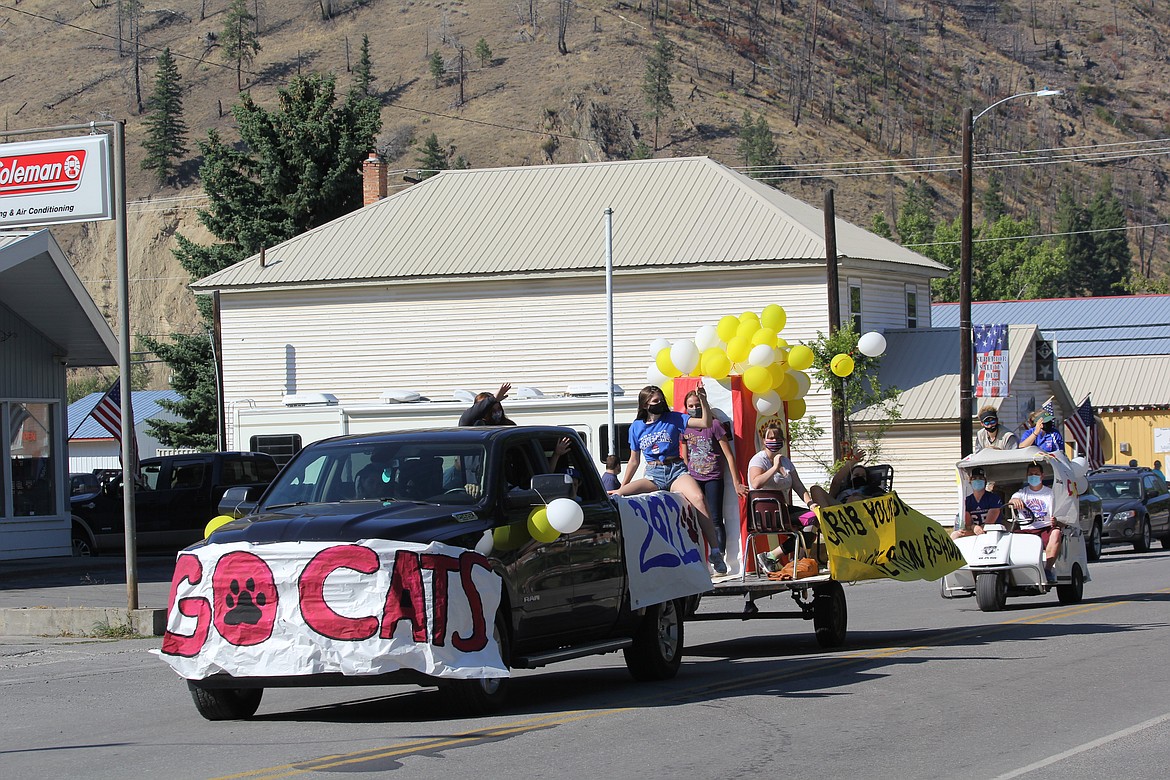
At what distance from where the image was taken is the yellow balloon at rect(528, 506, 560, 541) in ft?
34.6

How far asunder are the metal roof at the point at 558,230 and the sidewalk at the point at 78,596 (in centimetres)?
1584

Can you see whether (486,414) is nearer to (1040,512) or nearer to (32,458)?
(1040,512)

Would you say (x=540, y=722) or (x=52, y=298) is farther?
(x=52, y=298)

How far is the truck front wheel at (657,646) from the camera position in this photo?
11938 mm

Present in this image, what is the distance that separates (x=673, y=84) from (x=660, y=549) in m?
119

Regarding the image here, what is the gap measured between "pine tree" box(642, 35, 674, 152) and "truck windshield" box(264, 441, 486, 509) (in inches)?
4250

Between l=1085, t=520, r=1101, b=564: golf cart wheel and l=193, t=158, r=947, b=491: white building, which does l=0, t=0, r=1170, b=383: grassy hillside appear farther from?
l=1085, t=520, r=1101, b=564: golf cart wheel

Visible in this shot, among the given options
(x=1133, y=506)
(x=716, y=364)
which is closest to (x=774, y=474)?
(x=716, y=364)

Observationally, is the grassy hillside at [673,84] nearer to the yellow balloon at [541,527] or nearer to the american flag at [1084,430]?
the american flag at [1084,430]

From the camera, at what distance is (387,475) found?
10.7 metres

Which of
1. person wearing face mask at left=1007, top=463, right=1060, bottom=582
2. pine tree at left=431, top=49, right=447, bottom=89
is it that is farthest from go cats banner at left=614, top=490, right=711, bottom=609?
pine tree at left=431, top=49, right=447, bottom=89

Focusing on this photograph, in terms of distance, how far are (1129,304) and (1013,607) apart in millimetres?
56794

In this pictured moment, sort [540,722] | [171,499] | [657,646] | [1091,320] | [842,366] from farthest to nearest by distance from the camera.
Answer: [1091,320]
[171,499]
[842,366]
[657,646]
[540,722]

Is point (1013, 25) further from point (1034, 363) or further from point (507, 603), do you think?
point (507, 603)
